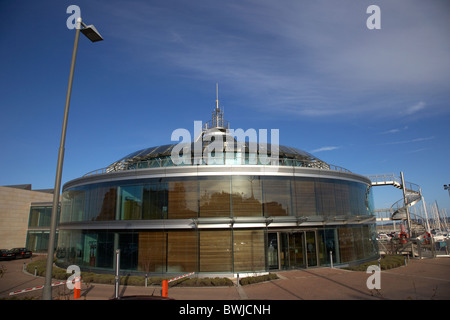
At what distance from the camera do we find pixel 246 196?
21.0m

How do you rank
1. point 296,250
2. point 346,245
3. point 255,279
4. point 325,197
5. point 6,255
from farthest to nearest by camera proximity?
point 6,255
point 346,245
point 325,197
point 296,250
point 255,279

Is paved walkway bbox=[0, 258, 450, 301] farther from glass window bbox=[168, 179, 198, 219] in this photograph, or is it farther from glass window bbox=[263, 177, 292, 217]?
glass window bbox=[168, 179, 198, 219]

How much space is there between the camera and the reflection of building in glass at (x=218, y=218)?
65.4ft

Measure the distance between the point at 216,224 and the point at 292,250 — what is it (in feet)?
20.6

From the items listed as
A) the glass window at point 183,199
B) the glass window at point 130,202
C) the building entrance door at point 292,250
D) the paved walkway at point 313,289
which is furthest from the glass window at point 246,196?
the glass window at point 130,202

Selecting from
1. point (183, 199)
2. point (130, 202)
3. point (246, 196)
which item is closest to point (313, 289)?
point (246, 196)

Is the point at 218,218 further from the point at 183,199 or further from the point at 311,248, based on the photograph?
the point at 311,248

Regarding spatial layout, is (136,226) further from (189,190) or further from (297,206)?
(297,206)

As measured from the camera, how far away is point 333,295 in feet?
44.8

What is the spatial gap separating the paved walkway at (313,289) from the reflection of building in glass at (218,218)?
9.24 feet

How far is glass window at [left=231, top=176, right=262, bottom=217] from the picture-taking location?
2064 cm

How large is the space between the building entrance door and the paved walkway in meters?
0.93

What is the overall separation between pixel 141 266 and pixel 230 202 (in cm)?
785

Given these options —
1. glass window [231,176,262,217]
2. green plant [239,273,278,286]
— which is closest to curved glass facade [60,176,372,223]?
glass window [231,176,262,217]
